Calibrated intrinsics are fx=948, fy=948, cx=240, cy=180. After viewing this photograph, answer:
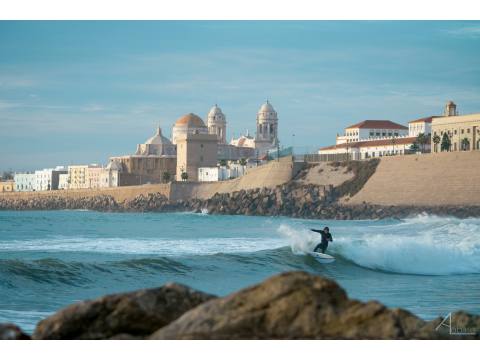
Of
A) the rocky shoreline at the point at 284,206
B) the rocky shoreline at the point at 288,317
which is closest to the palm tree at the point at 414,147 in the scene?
the rocky shoreline at the point at 284,206

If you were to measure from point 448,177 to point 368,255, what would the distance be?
41.9 metres

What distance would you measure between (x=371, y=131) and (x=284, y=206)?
27064 mm

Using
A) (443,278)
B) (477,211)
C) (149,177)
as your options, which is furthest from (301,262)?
(149,177)

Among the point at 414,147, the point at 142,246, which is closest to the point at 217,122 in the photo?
the point at 414,147

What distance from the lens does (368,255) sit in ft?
69.9

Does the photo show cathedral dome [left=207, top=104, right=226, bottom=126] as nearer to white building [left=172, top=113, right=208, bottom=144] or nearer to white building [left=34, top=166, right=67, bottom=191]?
white building [left=172, top=113, right=208, bottom=144]

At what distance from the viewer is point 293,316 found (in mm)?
5051

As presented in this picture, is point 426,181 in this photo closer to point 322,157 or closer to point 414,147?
point 414,147

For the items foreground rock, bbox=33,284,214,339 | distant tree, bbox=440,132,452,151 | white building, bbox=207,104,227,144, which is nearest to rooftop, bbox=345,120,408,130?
white building, bbox=207,104,227,144

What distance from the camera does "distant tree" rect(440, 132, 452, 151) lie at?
6794cm

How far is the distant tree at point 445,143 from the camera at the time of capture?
223ft

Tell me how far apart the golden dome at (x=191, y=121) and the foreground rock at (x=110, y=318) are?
103 metres

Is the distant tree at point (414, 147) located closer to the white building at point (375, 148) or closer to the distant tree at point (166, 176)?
the white building at point (375, 148)

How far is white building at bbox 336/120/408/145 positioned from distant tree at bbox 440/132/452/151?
27.9 metres
